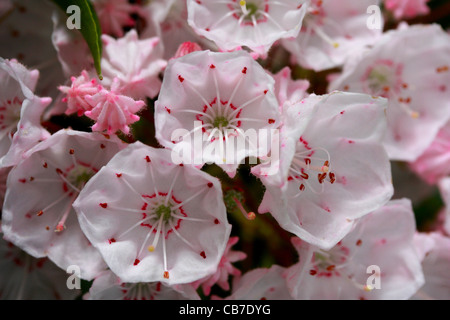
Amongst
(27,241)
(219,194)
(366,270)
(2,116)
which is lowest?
(366,270)

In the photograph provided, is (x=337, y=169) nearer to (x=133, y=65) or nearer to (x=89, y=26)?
(x=133, y=65)

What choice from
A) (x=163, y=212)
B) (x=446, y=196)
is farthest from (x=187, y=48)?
(x=446, y=196)

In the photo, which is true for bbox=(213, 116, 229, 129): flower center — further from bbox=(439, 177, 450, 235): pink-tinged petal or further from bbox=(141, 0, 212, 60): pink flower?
bbox=(439, 177, 450, 235): pink-tinged petal

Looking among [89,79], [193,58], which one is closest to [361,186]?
[193,58]

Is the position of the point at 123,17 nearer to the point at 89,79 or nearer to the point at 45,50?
the point at 45,50

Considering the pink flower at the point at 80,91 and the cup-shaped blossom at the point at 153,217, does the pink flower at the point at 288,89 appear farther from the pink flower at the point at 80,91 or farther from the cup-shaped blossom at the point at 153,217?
the pink flower at the point at 80,91

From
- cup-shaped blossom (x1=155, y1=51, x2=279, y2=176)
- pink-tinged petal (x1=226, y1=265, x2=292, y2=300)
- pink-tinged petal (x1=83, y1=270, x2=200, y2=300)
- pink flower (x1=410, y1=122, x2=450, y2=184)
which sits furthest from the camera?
pink flower (x1=410, y1=122, x2=450, y2=184)

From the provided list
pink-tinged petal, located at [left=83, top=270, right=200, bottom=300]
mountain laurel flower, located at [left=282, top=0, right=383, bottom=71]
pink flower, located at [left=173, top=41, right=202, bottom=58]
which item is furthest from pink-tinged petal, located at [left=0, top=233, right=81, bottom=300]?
mountain laurel flower, located at [left=282, top=0, right=383, bottom=71]
